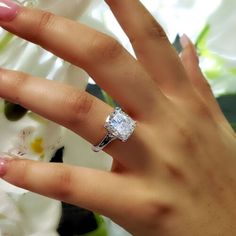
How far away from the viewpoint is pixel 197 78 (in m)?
0.69

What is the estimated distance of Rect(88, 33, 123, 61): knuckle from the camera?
21.1 inches

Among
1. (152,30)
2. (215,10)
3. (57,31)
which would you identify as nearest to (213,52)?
(215,10)

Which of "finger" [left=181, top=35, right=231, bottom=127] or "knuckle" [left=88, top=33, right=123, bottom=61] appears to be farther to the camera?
"finger" [left=181, top=35, right=231, bottom=127]

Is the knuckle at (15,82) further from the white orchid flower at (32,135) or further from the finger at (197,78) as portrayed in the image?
the finger at (197,78)

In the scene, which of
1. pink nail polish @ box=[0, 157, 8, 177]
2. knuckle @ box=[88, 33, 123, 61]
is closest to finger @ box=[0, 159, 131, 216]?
pink nail polish @ box=[0, 157, 8, 177]

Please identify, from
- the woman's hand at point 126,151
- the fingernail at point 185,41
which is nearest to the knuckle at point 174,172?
the woman's hand at point 126,151

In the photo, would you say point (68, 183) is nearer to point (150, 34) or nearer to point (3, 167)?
point (3, 167)

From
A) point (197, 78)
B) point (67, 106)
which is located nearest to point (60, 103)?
point (67, 106)

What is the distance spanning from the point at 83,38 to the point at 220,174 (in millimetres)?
205

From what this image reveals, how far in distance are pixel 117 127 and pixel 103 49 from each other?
0.08 metres

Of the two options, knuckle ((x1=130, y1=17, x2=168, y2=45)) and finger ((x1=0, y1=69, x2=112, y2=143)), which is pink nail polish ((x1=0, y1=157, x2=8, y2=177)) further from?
knuckle ((x1=130, y1=17, x2=168, y2=45))

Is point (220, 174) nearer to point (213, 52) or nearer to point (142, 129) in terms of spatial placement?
point (142, 129)

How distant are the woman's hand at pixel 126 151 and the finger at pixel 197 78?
0.07 m

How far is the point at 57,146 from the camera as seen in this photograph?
646mm
